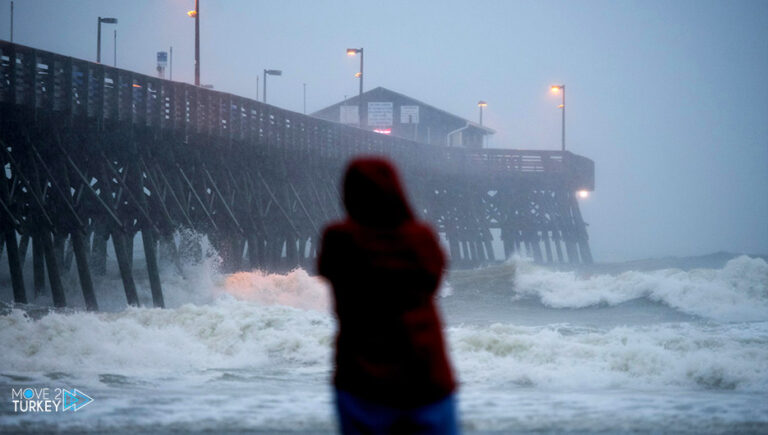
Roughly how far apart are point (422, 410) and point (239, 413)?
4699 millimetres

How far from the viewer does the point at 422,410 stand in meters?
3.28

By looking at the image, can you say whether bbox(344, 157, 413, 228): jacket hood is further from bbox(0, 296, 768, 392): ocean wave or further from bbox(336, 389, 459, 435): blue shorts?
bbox(0, 296, 768, 392): ocean wave

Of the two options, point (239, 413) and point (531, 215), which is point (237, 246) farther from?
point (531, 215)

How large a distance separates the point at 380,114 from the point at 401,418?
170ft

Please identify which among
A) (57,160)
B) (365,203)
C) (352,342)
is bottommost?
(352,342)

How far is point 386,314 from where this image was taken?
3.36 meters

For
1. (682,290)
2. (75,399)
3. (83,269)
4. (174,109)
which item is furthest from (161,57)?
(75,399)

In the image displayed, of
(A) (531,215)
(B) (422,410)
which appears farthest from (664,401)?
(A) (531,215)

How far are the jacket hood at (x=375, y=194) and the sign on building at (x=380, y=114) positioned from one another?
5141 cm

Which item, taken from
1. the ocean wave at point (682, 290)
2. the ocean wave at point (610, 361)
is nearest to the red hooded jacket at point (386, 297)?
the ocean wave at point (610, 361)

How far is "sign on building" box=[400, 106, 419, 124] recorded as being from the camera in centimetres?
5459

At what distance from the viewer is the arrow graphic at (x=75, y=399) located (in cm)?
795

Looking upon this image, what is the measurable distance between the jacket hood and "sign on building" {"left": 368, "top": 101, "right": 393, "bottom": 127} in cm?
5141

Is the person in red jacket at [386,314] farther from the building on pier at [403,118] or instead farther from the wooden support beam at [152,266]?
the building on pier at [403,118]
